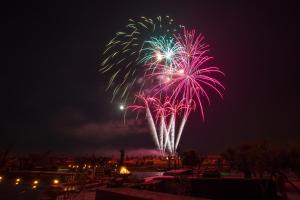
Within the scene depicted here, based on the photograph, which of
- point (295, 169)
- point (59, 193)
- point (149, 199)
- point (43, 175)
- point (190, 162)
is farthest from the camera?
point (190, 162)

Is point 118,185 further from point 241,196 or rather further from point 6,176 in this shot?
point 6,176

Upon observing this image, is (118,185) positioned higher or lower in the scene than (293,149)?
lower

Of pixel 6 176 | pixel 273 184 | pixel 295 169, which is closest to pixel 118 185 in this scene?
pixel 273 184

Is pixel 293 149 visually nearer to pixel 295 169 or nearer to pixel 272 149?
pixel 295 169

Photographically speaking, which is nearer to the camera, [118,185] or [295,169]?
[118,185]

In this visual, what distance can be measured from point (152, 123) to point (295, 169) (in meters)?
18.4

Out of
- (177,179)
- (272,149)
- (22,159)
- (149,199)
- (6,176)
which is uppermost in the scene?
(22,159)

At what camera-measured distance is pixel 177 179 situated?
1442 cm

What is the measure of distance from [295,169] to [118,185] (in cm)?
910

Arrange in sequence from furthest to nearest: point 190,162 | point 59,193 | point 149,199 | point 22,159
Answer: point 22,159, point 190,162, point 59,193, point 149,199

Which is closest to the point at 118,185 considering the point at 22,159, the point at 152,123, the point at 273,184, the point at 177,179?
the point at 177,179

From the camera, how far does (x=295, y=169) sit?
1510 cm

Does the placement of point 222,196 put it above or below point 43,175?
below

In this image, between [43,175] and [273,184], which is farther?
[43,175]
